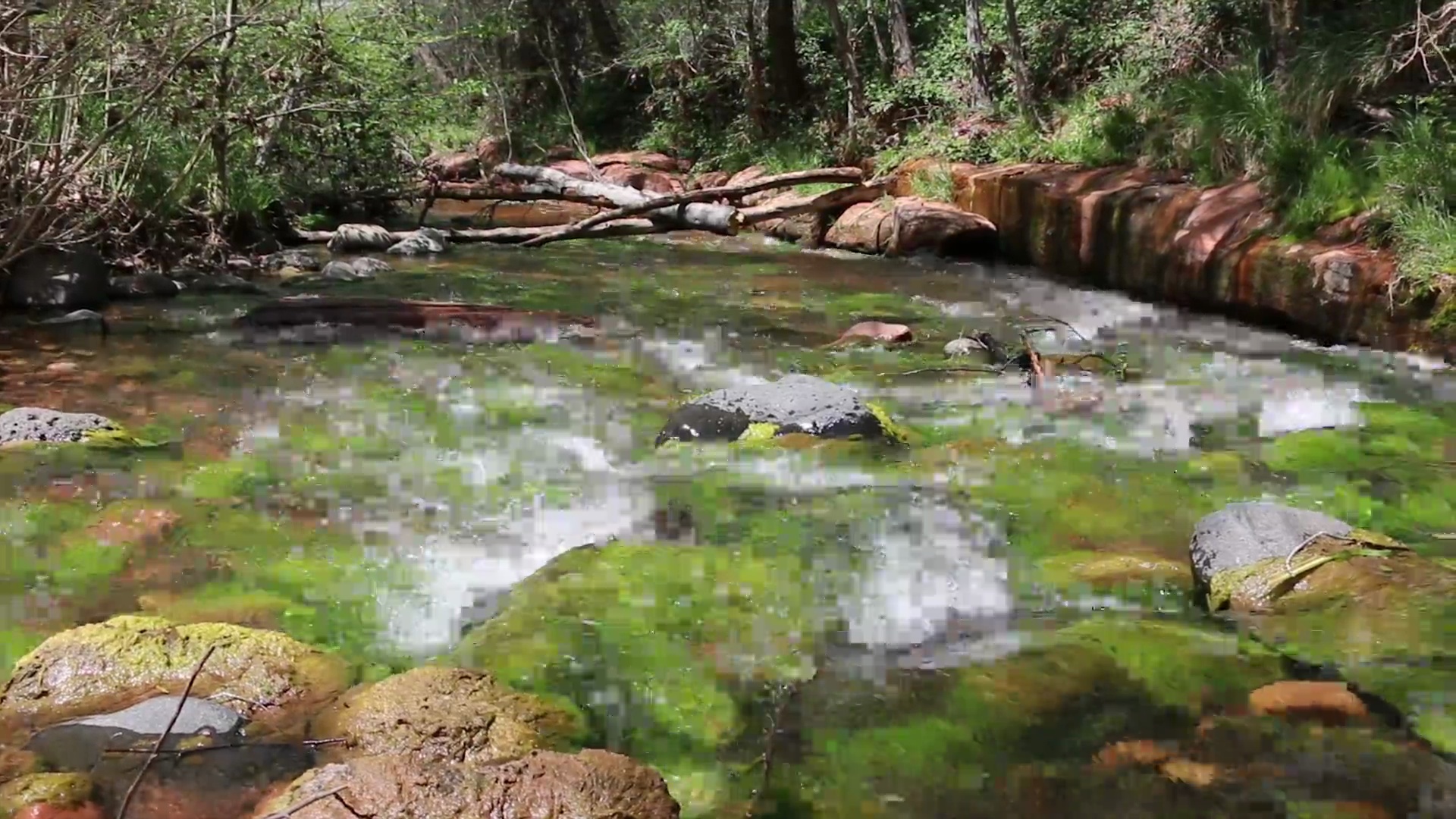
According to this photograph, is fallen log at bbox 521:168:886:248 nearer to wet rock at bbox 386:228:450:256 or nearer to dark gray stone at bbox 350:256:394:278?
wet rock at bbox 386:228:450:256

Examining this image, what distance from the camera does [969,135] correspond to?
13.9 metres

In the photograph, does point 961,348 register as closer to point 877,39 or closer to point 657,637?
point 657,637

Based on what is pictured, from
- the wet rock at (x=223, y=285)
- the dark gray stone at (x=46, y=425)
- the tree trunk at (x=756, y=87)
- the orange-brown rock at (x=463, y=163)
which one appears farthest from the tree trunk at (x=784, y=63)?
the dark gray stone at (x=46, y=425)

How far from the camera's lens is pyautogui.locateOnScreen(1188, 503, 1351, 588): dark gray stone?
354cm

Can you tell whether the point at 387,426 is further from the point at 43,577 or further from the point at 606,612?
the point at 606,612

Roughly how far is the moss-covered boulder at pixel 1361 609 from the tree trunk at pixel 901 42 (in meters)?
13.9

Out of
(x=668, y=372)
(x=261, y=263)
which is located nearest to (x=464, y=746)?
(x=668, y=372)

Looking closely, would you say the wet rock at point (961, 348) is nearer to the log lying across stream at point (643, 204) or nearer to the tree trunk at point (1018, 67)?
the log lying across stream at point (643, 204)

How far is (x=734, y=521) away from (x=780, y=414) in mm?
1025

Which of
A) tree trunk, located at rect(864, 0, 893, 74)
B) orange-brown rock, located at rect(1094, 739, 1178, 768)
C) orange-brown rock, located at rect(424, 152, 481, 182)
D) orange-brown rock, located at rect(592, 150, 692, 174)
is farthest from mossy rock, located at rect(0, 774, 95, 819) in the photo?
orange-brown rock, located at rect(424, 152, 481, 182)

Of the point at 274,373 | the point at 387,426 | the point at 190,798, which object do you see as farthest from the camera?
the point at 274,373

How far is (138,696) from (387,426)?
2.57m

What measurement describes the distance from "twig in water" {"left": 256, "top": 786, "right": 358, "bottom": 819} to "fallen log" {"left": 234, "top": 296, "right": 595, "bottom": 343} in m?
5.23

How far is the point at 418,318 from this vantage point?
303 inches
